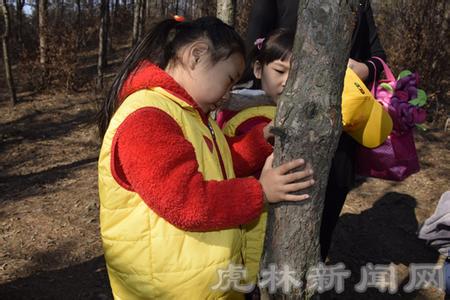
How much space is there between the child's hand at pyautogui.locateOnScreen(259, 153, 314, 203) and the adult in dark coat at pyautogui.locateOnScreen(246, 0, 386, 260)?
32.5 inches

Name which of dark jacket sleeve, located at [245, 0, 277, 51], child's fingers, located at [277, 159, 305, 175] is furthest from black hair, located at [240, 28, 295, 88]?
child's fingers, located at [277, 159, 305, 175]

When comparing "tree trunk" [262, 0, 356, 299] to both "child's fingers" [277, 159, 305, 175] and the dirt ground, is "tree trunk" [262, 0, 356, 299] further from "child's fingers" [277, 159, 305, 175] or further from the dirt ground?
the dirt ground

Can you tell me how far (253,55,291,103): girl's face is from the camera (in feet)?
5.64

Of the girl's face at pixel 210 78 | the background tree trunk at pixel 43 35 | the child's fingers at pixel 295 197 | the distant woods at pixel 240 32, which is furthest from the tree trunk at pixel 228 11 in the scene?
the background tree trunk at pixel 43 35

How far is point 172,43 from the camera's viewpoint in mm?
1361

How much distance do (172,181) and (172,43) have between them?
470mm

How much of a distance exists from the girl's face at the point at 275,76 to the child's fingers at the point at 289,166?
0.59 m

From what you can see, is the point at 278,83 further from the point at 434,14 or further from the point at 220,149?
the point at 434,14

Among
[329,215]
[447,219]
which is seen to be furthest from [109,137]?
[447,219]

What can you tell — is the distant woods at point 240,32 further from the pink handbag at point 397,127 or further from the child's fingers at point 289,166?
the child's fingers at point 289,166

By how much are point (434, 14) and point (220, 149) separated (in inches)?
275

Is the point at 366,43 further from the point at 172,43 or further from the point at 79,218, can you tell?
the point at 79,218

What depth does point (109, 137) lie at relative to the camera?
3.98 feet

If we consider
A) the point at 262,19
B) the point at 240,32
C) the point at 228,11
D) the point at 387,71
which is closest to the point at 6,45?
the point at 240,32
